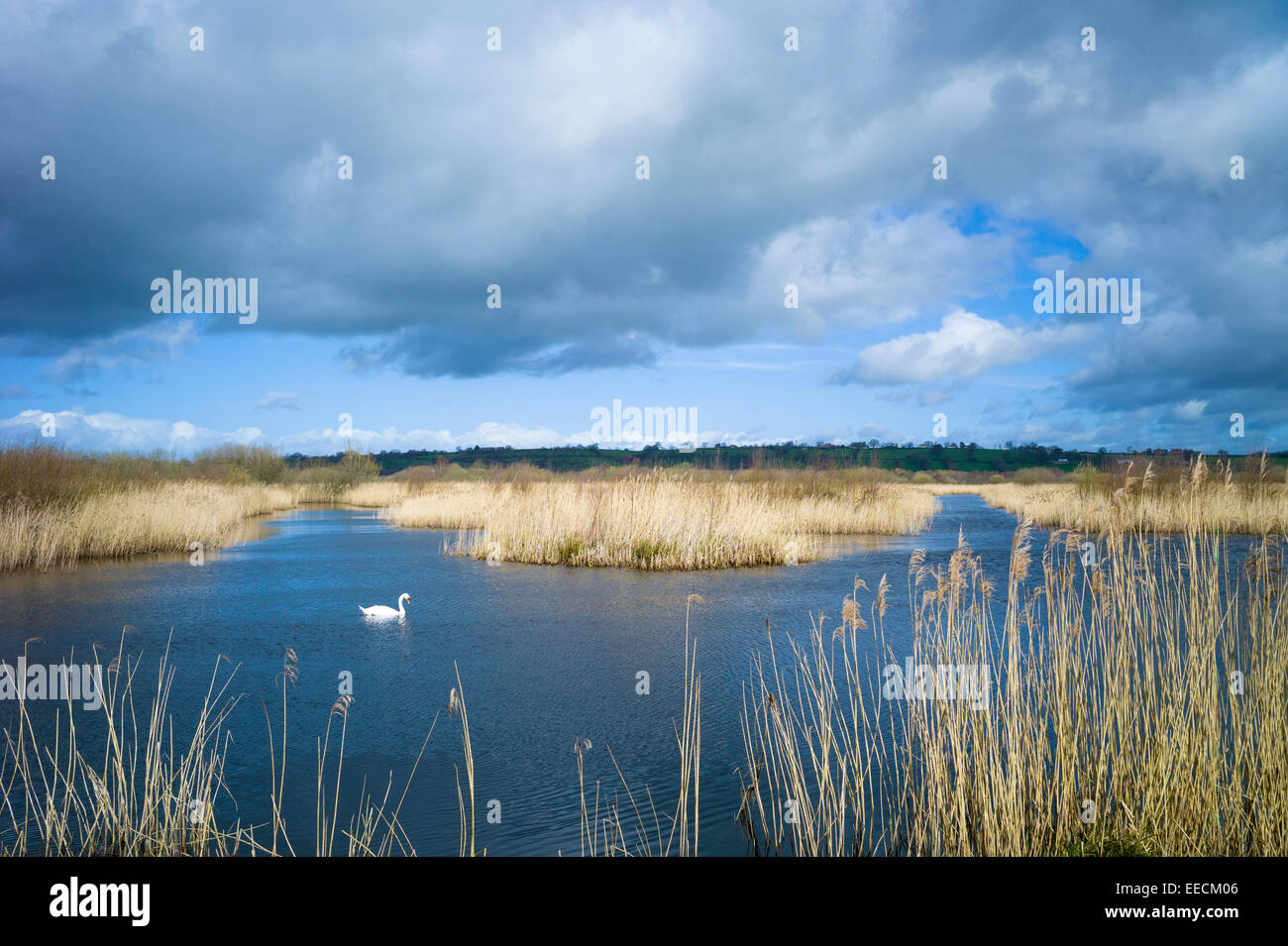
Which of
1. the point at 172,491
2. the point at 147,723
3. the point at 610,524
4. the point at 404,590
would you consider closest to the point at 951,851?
the point at 147,723

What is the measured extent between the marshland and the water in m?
0.04

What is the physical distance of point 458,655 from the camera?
8.41 metres

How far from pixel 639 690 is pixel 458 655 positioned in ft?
7.84

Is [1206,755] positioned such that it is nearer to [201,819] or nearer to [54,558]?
[201,819]

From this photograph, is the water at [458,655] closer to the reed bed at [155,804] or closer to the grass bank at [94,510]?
the reed bed at [155,804]

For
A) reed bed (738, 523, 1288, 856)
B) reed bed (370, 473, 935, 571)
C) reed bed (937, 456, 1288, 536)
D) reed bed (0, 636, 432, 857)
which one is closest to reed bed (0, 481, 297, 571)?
reed bed (370, 473, 935, 571)

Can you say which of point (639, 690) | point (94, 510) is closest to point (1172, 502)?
point (639, 690)

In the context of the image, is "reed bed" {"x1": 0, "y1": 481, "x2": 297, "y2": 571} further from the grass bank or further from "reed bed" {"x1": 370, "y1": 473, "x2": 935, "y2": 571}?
"reed bed" {"x1": 370, "y1": 473, "x2": 935, "y2": 571}

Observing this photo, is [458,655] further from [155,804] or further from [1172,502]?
[1172,502]

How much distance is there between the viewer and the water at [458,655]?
4852 millimetres

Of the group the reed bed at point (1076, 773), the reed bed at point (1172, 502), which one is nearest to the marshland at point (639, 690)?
the reed bed at point (1076, 773)

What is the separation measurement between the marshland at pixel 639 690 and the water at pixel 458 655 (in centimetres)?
4

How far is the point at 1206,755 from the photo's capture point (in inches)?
149
